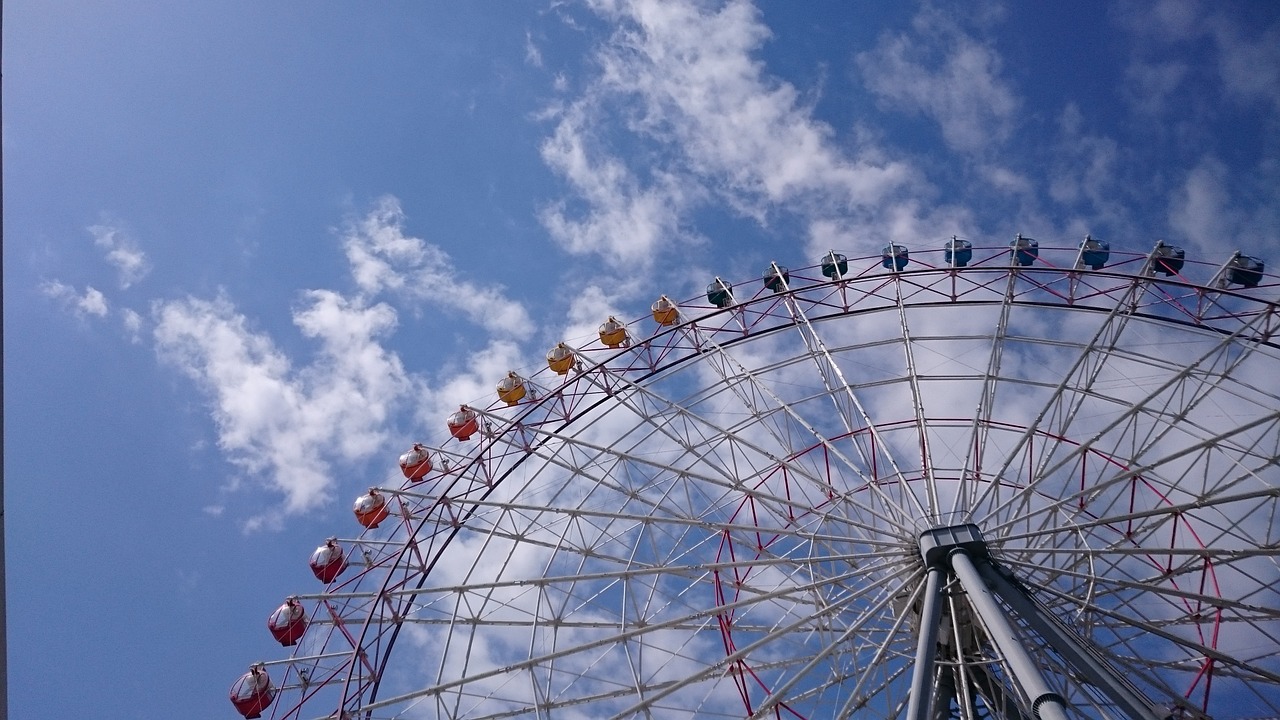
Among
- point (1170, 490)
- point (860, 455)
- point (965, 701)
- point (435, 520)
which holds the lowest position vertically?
point (965, 701)

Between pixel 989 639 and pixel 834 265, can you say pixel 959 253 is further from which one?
pixel 989 639

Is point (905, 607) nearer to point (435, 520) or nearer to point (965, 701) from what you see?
point (965, 701)

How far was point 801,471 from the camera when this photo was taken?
82.6ft

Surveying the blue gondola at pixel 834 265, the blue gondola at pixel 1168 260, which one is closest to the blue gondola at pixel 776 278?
the blue gondola at pixel 834 265

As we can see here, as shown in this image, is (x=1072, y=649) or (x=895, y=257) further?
(x=895, y=257)

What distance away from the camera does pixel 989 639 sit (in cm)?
1958

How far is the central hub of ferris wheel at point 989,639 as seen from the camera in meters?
16.5

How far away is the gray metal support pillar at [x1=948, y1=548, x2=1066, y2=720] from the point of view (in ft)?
50.7

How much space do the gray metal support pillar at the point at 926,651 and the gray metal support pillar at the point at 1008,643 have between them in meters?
0.53

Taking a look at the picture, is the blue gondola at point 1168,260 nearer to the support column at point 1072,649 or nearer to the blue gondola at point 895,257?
the blue gondola at point 895,257

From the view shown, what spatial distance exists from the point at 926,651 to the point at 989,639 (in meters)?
2.51

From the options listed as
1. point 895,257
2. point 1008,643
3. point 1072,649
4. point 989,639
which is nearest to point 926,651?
point 1008,643

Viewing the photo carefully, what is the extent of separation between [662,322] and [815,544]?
30.3 feet

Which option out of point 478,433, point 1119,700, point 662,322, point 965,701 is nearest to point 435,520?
point 478,433
